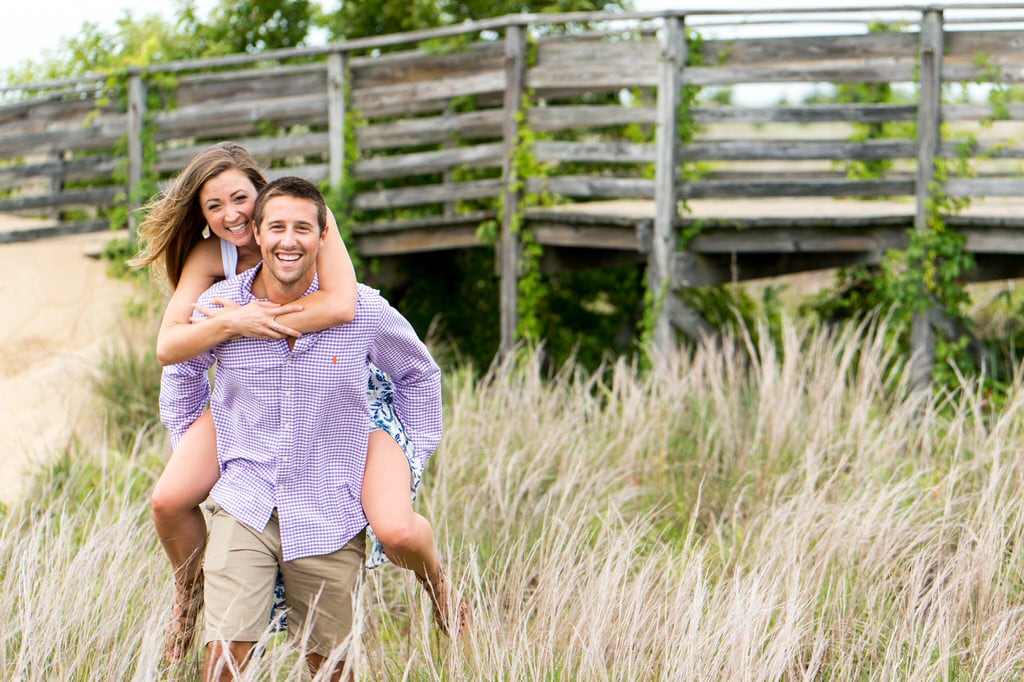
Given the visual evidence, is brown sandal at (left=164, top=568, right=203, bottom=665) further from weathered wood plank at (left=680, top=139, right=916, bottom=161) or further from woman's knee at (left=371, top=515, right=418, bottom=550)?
weathered wood plank at (left=680, top=139, right=916, bottom=161)

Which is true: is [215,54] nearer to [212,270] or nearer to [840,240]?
[840,240]

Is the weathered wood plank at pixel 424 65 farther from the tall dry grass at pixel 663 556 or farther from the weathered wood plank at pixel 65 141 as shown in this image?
the tall dry grass at pixel 663 556

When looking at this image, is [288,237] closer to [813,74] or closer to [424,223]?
[813,74]

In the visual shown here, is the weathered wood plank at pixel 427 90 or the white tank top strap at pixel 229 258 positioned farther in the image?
the weathered wood plank at pixel 427 90

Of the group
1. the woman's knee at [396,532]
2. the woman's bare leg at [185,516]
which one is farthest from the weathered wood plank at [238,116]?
the woman's knee at [396,532]

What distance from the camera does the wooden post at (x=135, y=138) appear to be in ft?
37.7

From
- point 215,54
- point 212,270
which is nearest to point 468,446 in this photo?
point 212,270

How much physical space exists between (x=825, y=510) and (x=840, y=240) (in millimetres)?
4823

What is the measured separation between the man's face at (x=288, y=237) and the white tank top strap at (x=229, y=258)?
332 millimetres

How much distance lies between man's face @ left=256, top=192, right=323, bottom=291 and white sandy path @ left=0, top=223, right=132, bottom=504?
4.20 m

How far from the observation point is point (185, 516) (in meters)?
3.69

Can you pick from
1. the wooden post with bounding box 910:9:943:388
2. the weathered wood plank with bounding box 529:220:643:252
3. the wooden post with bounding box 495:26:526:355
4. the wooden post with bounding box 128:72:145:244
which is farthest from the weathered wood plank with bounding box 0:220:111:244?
the wooden post with bounding box 910:9:943:388

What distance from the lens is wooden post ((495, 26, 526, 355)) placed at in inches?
372

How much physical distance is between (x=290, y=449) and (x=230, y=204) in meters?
0.74
